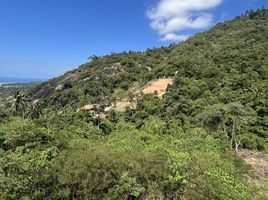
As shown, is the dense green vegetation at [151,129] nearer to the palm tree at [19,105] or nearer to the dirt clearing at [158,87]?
the palm tree at [19,105]

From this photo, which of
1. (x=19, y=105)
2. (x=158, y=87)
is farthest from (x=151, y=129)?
(x=158, y=87)

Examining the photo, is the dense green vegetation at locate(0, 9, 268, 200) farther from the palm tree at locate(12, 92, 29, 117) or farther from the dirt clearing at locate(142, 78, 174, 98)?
the dirt clearing at locate(142, 78, 174, 98)

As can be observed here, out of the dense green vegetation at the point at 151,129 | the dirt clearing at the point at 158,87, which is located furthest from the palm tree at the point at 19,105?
the dirt clearing at the point at 158,87

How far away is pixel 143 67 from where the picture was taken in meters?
89.9

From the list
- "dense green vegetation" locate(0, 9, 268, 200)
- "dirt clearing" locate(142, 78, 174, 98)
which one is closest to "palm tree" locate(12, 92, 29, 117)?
"dense green vegetation" locate(0, 9, 268, 200)

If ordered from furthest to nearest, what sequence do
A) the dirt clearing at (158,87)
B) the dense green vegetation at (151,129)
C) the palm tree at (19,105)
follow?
1. the dirt clearing at (158,87)
2. the palm tree at (19,105)
3. the dense green vegetation at (151,129)

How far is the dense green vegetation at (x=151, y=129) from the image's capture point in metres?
14.6

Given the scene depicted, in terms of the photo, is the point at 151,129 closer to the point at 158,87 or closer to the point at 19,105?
the point at 19,105

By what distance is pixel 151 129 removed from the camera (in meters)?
41.8

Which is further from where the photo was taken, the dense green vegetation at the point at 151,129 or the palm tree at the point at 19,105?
the palm tree at the point at 19,105

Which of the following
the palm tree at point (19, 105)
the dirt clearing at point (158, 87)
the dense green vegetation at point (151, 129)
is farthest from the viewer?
the dirt clearing at point (158, 87)

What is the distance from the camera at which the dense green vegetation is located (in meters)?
14.6

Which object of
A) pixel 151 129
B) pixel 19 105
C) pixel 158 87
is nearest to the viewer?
pixel 151 129

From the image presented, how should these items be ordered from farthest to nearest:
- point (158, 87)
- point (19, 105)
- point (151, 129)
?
point (158, 87) → point (19, 105) → point (151, 129)
